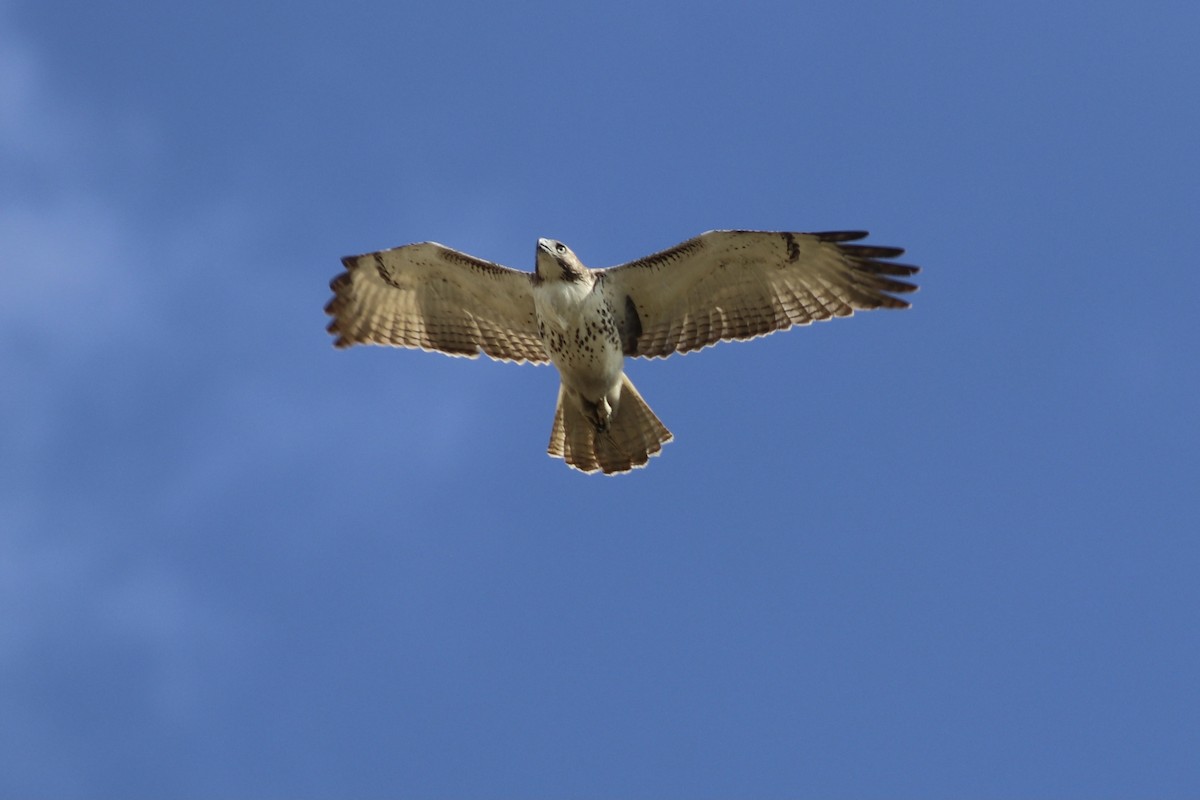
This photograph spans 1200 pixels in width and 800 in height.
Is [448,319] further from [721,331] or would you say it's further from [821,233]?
[821,233]

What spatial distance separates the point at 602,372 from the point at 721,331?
3.95ft

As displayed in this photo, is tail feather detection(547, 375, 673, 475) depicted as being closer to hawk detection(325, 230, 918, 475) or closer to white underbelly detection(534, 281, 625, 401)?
hawk detection(325, 230, 918, 475)

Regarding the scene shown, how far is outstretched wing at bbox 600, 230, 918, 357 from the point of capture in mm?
14711

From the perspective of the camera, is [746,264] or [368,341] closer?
[746,264]

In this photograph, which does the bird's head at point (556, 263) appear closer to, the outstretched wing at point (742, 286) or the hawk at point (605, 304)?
the hawk at point (605, 304)

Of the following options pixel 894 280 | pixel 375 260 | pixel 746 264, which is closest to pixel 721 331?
pixel 746 264

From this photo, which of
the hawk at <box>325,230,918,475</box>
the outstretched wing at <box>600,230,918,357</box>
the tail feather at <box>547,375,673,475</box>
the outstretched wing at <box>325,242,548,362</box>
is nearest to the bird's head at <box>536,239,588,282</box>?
the hawk at <box>325,230,918,475</box>

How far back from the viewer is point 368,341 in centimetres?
1599

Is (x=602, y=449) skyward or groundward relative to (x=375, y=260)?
groundward

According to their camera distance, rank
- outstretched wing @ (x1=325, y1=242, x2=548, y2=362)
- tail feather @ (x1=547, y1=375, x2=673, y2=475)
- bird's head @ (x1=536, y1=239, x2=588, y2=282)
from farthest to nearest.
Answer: outstretched wing @ (x1=325, y1=242, x2=548, y2=362) → tail feather @ (x1=547, y1=375, x2=673, y2=475) → bird's head @ (x1=536, y1=239, x2=588, y2=282)

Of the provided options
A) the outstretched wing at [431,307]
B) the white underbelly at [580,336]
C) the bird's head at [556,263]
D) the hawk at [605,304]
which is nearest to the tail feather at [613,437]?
the hawk at [605,304]

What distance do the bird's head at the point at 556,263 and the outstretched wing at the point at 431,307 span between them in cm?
78

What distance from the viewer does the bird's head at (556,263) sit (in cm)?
1460

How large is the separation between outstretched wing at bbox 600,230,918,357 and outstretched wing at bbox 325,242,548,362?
1.00 m
